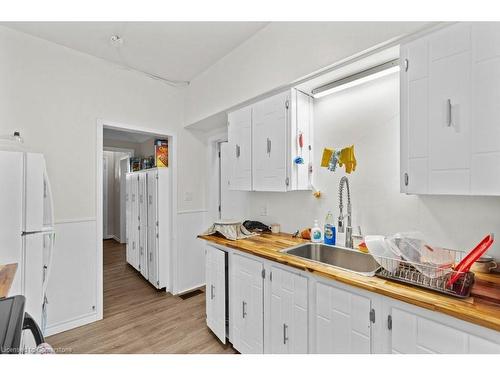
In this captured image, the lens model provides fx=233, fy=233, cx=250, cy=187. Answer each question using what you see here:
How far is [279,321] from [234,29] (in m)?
2.39

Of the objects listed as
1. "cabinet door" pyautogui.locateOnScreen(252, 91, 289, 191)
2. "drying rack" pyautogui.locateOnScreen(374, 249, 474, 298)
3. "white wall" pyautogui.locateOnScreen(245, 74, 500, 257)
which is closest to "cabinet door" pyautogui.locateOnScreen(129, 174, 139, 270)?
"cabinet door" pyautogui.locateOnScreen(252, 91, 289, 191)

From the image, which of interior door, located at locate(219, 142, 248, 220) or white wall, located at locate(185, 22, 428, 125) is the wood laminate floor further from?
white wall, located at locate(185, 22, 428, 125)

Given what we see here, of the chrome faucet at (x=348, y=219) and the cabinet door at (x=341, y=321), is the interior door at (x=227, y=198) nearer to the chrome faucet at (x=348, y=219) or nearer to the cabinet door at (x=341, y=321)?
the chrome faucet at (x=348, y=219)

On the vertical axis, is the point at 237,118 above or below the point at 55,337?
above

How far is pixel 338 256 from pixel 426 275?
680 mm

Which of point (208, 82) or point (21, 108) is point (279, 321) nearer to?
point (208, 82)

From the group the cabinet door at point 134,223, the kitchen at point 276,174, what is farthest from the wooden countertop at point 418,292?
the cabinet door at point 134,223

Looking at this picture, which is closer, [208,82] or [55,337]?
[55,337]

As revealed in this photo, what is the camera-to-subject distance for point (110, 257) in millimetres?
4523

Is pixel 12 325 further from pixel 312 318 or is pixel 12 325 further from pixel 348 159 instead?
pixel 348 159

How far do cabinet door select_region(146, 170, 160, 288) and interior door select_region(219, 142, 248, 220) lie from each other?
2.85 ft

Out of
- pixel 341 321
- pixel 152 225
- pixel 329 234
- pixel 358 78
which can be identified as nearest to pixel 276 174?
pixel 329 234

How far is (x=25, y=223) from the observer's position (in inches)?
69.5

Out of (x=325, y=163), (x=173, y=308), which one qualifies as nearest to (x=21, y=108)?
(x=173, y=308)
